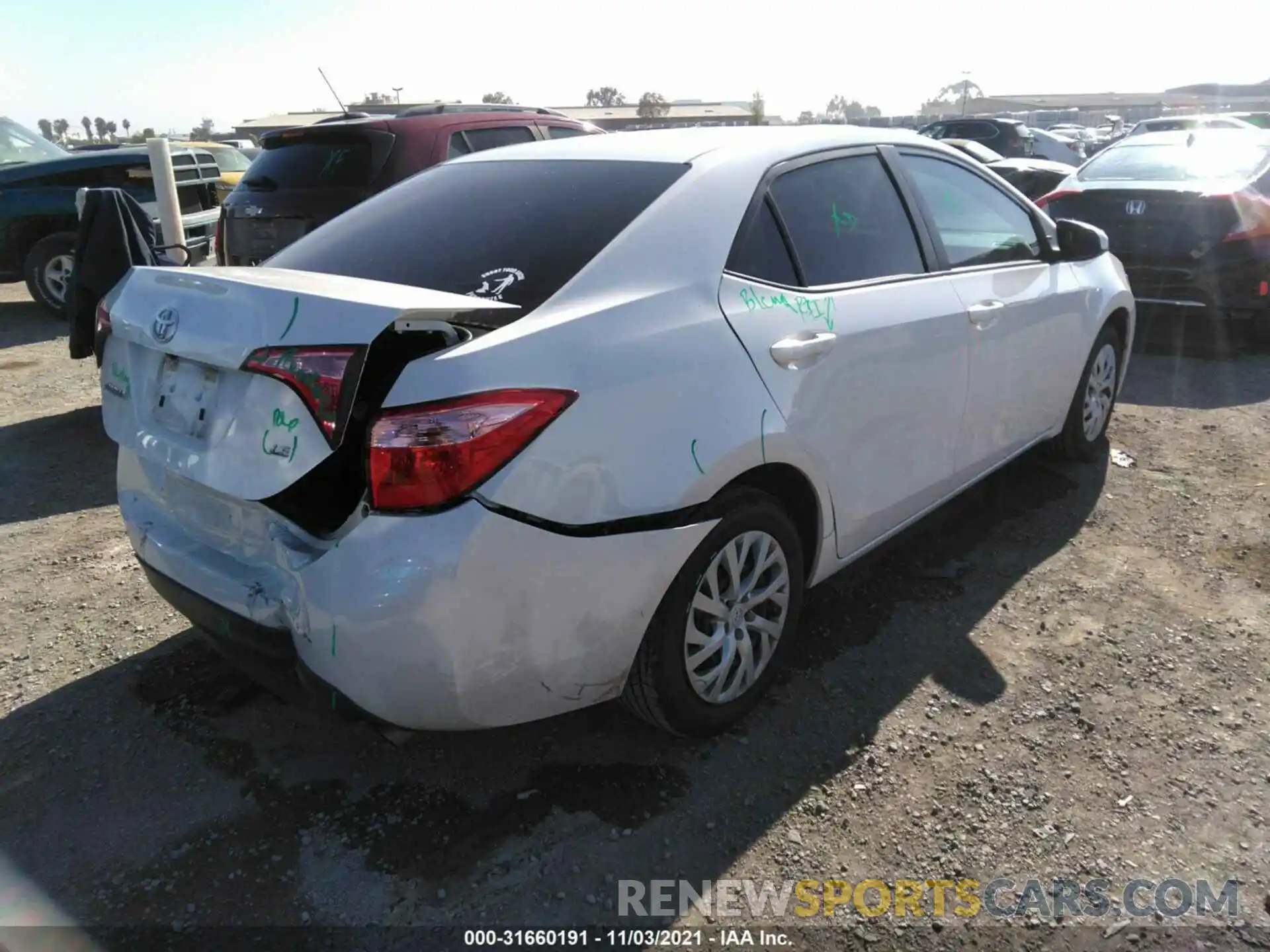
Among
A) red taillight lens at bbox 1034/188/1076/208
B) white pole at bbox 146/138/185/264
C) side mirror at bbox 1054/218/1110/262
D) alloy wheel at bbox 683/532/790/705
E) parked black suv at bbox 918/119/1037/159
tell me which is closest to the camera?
alloy wheel at bbox 683/532/790/705

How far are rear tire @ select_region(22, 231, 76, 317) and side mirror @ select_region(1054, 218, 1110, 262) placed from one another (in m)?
8.68

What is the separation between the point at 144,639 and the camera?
11.2 feet

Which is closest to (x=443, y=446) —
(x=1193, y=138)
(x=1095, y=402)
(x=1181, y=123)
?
(x=1095, y=402)

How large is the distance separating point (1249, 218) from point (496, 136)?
5.54 metres

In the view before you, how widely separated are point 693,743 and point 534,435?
120cm

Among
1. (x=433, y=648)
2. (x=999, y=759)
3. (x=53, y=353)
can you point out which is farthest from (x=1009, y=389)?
(x=53, y=353)

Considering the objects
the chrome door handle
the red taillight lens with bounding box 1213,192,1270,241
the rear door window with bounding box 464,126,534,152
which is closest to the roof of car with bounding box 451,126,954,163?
the chrome door handle

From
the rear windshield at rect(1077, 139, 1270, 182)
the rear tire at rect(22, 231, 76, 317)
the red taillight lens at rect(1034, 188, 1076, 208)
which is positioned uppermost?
the rear windshield at rect(1077, 139, 1270, 182)

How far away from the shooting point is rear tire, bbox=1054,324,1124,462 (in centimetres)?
464

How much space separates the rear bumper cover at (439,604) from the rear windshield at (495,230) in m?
0.55

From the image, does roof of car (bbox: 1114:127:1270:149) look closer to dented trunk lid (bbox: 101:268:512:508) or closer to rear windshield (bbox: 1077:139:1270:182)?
rear windshield (bbox: 1077:139:1270:182)

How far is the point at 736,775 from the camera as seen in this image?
2.69 metres

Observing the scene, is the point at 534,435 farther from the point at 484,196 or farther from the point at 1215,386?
the point at 1215,386

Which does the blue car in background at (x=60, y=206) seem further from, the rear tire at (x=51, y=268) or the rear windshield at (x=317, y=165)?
the rear windshield at (x=317, y=165)
